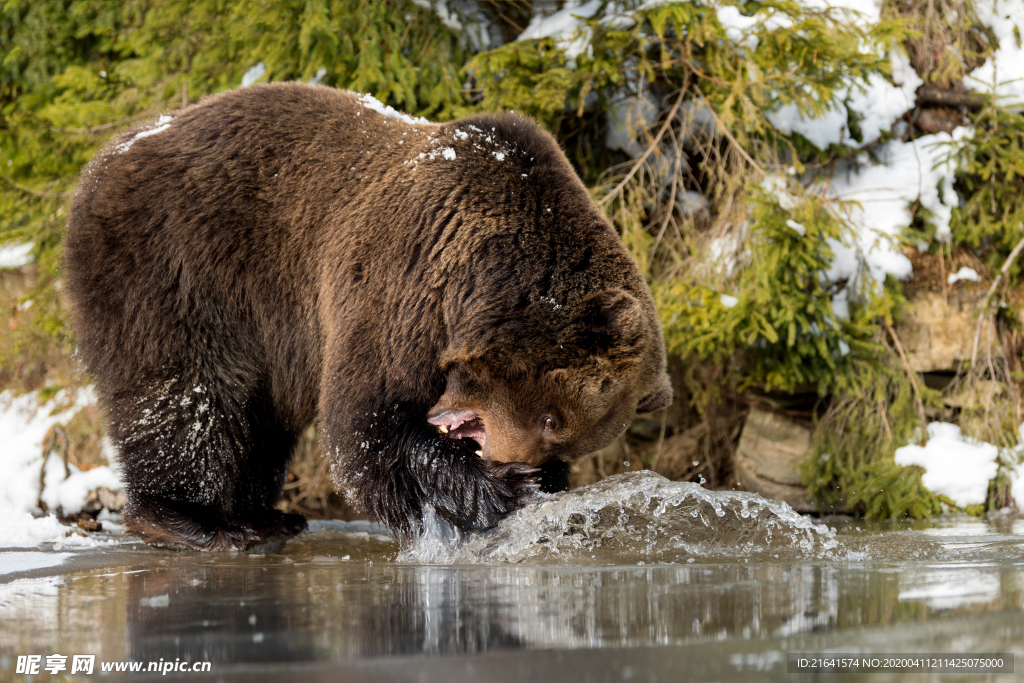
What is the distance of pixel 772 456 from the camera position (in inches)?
272

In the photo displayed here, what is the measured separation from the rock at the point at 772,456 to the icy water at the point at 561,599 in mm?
2211

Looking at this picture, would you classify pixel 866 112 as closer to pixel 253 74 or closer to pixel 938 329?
pixel 938 329

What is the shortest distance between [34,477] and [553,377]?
15.0 ft

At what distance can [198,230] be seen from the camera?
4.66 metres

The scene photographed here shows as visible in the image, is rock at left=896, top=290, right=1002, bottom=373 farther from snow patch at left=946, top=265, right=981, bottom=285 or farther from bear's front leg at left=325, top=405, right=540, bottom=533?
bear's front leg at left=325, top=405, right=540, bottom=533

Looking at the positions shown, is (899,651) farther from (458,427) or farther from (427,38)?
(427,38)

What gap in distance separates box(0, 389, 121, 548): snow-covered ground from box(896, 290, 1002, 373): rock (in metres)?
5.71

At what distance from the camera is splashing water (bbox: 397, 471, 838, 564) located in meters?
3.89

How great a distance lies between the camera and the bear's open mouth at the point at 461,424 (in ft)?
13.8

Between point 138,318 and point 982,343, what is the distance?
5776 mm

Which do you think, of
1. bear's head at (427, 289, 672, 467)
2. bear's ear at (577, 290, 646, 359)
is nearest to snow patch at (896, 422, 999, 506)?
bear's head at (427, 289, 672, 467)

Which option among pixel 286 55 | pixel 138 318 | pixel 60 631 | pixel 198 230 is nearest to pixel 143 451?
pixel 138 318

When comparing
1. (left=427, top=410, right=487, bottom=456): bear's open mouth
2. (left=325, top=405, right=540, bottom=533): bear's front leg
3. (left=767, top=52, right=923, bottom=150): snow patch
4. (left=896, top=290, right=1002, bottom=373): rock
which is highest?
(left=767, top=52, right=923, bottom=150): snow patch

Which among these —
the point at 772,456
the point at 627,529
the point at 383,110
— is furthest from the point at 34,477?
the point at 772,456
